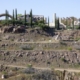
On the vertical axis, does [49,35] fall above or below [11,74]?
above

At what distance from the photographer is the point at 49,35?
61031 millimetres

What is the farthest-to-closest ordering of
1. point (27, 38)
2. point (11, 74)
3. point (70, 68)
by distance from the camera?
point (27, 38), point (70, 68), point (11, 74)

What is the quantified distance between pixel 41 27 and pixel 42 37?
531 cm

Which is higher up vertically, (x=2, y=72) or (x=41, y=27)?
(x=41, y=27)

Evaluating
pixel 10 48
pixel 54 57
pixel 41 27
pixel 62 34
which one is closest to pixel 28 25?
pixel 41 27

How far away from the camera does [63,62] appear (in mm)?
42906

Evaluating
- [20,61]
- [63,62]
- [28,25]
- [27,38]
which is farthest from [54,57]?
[28,25]

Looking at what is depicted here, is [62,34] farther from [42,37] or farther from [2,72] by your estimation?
[2,72]

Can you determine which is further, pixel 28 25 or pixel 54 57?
pixel 28 25

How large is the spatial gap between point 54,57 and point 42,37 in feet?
49.0

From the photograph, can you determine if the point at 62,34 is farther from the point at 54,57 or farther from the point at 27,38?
the point at 54,57

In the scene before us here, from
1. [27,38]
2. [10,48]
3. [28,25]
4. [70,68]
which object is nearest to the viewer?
[70,68]

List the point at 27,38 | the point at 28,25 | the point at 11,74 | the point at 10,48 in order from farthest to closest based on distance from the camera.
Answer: the point at 28,25 → the point at 27,38 → the point at 10,48 → the point at 11,74

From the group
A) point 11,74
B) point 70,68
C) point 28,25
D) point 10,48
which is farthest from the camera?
point 28,25
